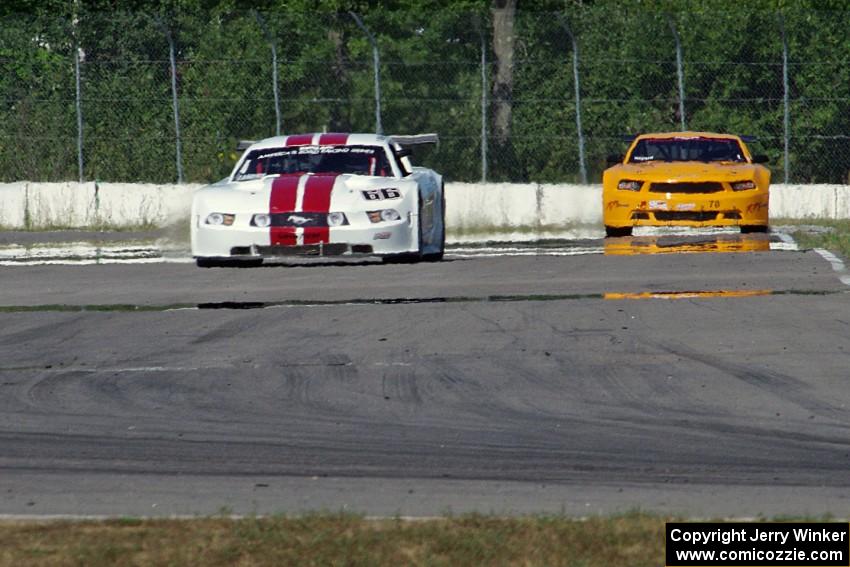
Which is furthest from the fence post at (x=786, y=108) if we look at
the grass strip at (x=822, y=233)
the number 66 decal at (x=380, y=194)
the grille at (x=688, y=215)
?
the number 66 decal at (x=380, y=194)

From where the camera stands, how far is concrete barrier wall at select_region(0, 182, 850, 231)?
28.5 metres

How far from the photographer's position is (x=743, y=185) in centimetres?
2234

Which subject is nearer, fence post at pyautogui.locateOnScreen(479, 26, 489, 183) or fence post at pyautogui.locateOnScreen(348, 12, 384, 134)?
fence post at pyautogui.locateOnScreen(348, 12, 384, 134)

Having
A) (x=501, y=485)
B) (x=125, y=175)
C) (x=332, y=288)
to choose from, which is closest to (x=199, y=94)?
(x=125, y=175)

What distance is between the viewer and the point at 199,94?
30.4m

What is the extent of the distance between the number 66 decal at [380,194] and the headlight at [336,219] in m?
0.35

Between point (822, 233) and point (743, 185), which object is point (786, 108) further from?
point (743, 185)

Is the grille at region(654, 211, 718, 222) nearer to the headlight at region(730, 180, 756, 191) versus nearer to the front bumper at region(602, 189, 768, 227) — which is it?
the front bumper at region(602, 189, 768, 227)

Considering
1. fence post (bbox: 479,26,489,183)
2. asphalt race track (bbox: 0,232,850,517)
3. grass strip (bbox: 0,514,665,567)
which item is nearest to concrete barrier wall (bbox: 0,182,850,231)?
fence post (bbox: 479,26,489,183)

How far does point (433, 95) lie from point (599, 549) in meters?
25.0

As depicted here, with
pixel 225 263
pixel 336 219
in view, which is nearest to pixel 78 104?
pixel 225 263

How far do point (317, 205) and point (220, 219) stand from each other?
97cm

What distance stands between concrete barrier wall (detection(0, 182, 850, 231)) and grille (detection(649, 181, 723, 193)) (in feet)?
18.5

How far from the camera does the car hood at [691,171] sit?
2233cm
